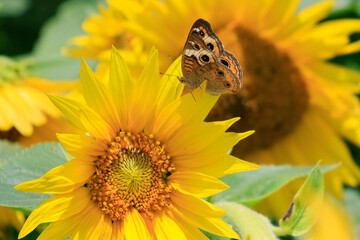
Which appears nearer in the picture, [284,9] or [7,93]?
[7,93]

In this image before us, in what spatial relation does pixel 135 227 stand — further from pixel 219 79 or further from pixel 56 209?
pixel 219 79

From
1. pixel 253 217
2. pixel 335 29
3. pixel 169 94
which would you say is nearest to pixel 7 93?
pixel 169 94

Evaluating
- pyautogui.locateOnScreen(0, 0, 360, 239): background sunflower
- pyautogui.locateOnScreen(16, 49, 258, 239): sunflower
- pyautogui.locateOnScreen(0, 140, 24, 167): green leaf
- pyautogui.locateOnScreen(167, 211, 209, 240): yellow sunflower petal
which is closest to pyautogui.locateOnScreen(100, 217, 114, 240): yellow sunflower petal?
pyautogui.locateOnScreen(16, 49, 258, 239): sunflower

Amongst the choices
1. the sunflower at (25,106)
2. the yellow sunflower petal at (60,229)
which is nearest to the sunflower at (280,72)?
the sunflower at (25,106)

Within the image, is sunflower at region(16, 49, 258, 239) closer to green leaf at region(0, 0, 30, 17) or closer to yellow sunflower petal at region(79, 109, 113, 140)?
yellow sunflower petal at region(79, 109, 113, 140)

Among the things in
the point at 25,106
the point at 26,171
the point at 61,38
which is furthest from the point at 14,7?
the point at 26,171

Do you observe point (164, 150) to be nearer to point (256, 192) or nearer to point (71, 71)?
point (256, 192)
